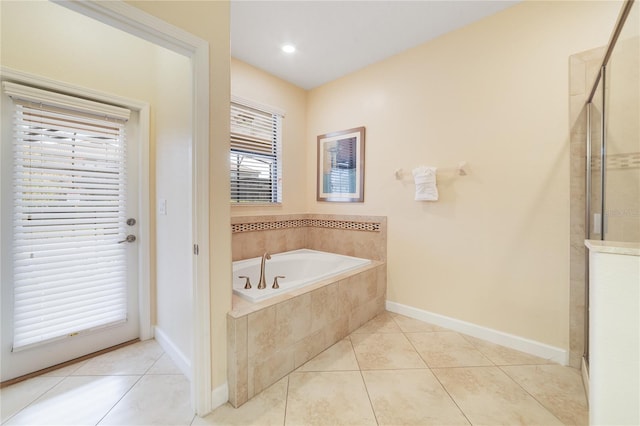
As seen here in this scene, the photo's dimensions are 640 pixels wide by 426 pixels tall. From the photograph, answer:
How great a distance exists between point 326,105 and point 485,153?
6.05 ft

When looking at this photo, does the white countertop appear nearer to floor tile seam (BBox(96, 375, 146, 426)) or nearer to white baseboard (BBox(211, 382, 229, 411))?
white baseboard (BBox(211, 382, 229, 411))

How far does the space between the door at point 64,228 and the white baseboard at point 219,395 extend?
45.0 inches

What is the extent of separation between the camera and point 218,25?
140 centimetres

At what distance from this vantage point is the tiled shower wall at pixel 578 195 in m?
1.71

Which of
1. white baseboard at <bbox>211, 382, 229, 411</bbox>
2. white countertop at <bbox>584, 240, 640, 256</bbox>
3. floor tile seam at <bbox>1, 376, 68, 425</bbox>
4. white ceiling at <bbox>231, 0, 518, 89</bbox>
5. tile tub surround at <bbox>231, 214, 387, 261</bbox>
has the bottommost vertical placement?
floor tile seam at <bbox>1, 376, 68, 425</bbox>

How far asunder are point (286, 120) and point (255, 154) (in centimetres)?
63

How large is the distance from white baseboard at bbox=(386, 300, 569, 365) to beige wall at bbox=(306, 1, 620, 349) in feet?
0.16

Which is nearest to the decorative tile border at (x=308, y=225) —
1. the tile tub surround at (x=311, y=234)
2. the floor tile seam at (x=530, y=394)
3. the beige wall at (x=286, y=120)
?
the tile tub surround at (x=311, y=234)

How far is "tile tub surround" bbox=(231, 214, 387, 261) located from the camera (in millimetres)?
2699

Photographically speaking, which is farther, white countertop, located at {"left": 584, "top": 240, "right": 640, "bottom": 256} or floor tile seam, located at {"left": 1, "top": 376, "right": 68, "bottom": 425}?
floor tile seam, located at {"left": 1, "top": 376, "right": 68, "bottom": 425}

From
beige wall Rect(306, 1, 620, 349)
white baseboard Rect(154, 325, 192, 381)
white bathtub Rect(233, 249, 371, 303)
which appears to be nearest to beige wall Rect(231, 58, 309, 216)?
white bathtub Rect(233, 249, 371, 303)

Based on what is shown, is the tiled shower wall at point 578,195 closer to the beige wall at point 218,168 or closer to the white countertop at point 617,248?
the white countertop at point 617,248

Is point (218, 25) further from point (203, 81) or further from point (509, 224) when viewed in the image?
point (509, 224)

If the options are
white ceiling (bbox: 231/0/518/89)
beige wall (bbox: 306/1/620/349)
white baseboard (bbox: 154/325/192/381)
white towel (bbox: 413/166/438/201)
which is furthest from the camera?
white towel (bbox: 413/166/438/201)
